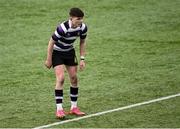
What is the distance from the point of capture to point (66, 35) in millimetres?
11828

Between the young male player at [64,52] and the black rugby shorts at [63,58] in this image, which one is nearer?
the young male player at [64,52]

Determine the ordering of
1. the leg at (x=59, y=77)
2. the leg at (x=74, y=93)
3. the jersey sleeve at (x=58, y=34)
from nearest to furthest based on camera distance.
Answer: the jersey sleeve at (x=58, y=34), the leg at (x=59, y=77), the leg at (x=74, y=93)

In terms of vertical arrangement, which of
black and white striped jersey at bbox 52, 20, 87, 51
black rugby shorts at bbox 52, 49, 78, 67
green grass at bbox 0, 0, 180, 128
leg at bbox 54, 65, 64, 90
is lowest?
green grass at bbox 0, 0, 180, 128

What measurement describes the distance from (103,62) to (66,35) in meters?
5.20

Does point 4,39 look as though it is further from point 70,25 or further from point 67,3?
point 70,25

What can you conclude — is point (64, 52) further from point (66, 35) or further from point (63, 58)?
point (66, 35)

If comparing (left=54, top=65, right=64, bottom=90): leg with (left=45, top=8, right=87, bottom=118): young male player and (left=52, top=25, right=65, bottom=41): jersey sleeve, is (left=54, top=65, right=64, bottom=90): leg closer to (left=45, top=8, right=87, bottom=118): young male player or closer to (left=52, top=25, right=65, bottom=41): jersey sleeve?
(left=45, top=8, right=87, bottom=118): young male player

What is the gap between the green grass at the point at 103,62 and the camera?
1220cm

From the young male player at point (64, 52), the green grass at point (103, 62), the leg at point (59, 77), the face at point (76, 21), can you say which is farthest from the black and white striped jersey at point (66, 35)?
the green grass at point (103, 62)

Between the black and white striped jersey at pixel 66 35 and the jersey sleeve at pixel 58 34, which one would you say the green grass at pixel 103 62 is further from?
the jersey sleeve at pixel 58 34

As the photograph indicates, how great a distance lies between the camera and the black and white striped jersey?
11758 millimetres

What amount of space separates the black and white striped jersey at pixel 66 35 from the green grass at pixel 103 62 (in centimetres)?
137

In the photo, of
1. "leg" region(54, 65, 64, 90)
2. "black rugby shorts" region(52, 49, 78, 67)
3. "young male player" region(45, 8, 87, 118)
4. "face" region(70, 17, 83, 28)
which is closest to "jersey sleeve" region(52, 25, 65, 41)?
"young male player" region(45, 8, 87, 118)

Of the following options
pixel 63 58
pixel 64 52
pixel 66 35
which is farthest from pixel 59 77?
pixel 66 35
